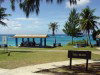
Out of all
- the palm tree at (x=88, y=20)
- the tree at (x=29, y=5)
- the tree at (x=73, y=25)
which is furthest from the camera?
the tree at (x=73, y=25)

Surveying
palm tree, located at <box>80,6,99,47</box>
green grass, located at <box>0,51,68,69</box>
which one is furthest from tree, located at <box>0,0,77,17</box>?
palm tree, located at <box>80,6,99,47</box>

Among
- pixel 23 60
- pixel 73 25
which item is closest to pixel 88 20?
pixel 73 25

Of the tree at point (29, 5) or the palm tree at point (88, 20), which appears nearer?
the tree at point (29, 5)

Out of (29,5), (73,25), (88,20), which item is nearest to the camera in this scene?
(29,5)

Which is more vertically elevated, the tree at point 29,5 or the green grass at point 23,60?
the tree at point 29,5

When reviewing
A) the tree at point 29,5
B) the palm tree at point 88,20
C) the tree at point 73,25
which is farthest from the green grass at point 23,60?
the tree at point 73,25

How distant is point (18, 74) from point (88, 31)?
1541 inches

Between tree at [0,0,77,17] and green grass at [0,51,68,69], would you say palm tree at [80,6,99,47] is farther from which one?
tree at [0,0,77,17]

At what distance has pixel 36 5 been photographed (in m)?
12.7

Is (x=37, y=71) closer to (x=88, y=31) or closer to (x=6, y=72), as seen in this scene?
Answer: (x=6, y=72)

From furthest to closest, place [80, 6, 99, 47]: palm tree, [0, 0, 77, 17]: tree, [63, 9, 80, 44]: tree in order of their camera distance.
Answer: [63, 9, 80, 44]: tree
[80, 6, 99, 47]: palm tree
[0, 0, 77, 17]: tree

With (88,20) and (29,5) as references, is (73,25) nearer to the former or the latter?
(88,20)

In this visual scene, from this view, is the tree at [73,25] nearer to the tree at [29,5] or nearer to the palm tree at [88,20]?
the palm tree at [88,20]

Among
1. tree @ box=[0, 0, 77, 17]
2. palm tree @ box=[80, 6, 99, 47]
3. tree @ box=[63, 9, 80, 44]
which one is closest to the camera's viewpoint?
tree @ box=[0, 0, 77, 17]
